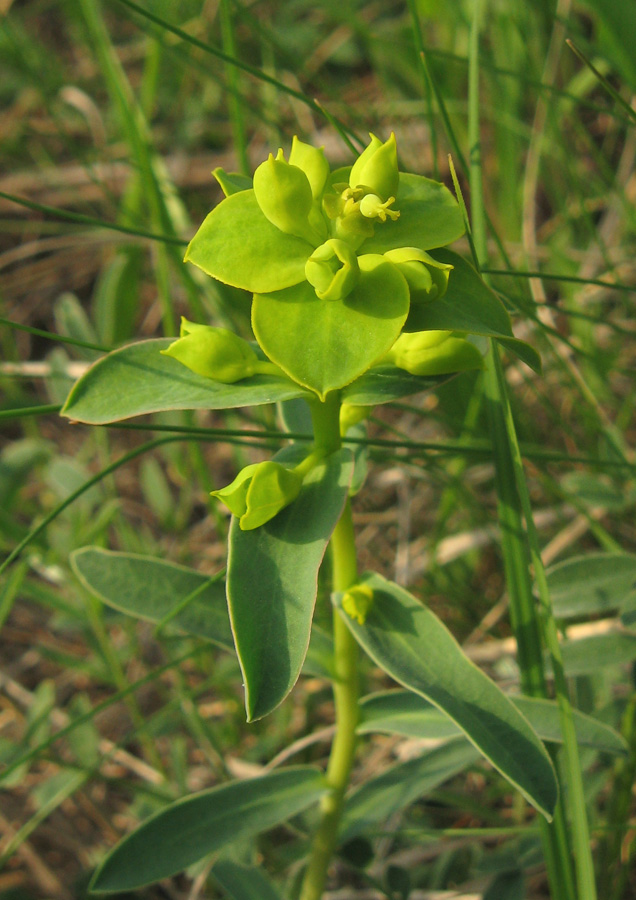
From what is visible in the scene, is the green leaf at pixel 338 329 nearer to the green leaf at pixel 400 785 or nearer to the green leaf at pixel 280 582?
the green leaf at pixel 280 582

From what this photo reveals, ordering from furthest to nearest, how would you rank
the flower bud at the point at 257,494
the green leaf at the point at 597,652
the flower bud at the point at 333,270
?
the green leaf at the point at 597,652 < the flower bud at the point at 257,494 < the flower bud at the point at 333,270

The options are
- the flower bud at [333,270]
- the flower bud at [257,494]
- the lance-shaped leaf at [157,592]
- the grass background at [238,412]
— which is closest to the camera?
the flower bud at [333,270]

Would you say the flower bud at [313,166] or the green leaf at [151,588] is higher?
the flower bud at [313,166]

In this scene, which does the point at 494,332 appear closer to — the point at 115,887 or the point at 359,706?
the point at 359,706

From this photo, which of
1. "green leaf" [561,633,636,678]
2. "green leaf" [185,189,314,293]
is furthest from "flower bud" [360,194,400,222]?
"green leaf" [561,633,636,678]

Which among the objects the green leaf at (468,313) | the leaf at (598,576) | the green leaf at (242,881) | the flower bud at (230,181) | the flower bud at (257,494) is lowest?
the green leaf at (242,881)

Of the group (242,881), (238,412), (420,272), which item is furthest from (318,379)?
(238,412)

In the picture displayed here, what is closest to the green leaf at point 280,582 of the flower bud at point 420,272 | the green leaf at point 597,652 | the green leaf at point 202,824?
the flower bud at point 420,272
